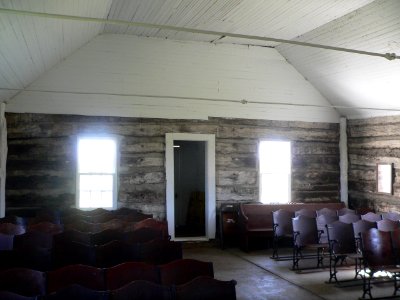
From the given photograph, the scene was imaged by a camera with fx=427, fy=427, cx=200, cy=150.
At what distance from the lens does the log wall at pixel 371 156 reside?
9.70 m

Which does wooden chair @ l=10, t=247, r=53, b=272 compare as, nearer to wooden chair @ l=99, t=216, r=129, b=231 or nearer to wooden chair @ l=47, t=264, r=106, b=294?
wooden chair @ l=47, t=264, r=106, b=294

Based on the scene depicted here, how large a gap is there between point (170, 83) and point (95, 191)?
9.78 feet

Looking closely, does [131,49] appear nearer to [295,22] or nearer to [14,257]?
Answer: [295,22]

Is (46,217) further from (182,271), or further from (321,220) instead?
(321,220)

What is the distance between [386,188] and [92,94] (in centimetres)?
702

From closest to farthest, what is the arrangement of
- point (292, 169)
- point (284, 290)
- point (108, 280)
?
point (108, 280) < point (284, 290) < point (292, 169)

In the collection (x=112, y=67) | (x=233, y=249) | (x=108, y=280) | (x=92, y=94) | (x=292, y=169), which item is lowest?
(x=233, y=249)

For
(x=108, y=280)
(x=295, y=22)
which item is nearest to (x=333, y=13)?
(x=295, y=22)

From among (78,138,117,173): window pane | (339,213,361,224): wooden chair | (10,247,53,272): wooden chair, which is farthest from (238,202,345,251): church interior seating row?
(10,247,53,272): wooden chair

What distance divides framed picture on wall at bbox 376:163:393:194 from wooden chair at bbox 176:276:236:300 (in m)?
7.52

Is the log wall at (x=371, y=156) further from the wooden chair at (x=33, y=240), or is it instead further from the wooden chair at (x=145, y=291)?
the wooden chair at (x=145, y=291)

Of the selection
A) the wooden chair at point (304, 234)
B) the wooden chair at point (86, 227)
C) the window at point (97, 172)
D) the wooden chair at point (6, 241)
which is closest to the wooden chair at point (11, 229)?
the wooden chair at point (6, 241)

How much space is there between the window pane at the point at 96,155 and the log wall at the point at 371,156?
6091 mm

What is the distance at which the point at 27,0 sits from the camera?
178 inches
